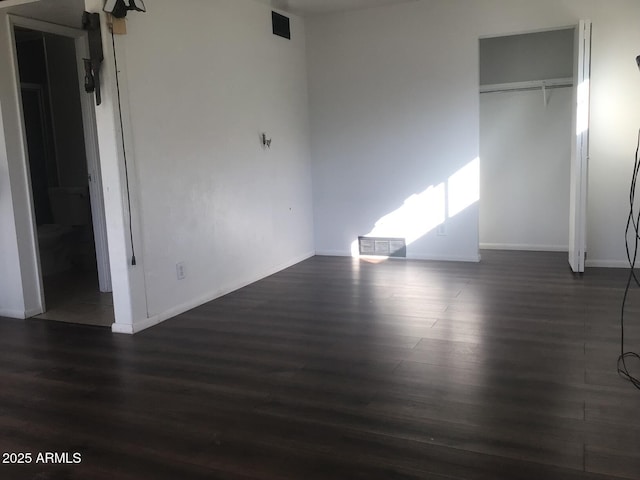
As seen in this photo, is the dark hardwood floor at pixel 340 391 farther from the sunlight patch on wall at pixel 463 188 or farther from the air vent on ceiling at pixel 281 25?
the air vent on ceiling at pixel 281 25

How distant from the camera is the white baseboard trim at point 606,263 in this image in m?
5.31

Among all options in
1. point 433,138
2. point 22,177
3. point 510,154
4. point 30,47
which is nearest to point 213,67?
point 22,177

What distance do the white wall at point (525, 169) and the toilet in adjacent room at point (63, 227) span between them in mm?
4503

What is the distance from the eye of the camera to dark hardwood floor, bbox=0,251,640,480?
84.4 inches

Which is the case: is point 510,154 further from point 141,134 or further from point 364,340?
point 141,134

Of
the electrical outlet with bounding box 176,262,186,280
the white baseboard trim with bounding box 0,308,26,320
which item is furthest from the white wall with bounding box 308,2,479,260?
the white baseboard trim with bounding box 0,308,26,320

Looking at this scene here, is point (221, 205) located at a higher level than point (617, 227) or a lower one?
higher

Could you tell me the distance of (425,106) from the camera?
5.83 meters

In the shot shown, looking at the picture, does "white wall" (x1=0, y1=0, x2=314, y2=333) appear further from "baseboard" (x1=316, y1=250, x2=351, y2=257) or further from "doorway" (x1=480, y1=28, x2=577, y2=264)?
"doorway" (x1=480, y1=28, x2=577, y2=264)

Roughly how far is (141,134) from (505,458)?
122 inches

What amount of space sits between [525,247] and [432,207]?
4.35 feet

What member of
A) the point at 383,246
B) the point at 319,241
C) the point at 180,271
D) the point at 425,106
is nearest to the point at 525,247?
the point at 383,246

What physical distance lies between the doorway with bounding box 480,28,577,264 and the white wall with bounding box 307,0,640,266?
749 millimetres

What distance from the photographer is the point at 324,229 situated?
6543 millimetres
